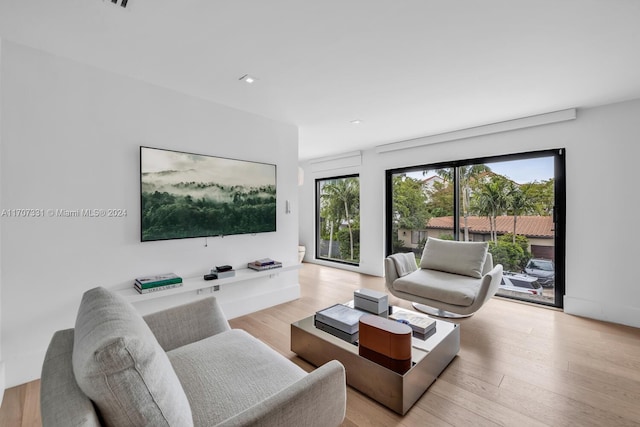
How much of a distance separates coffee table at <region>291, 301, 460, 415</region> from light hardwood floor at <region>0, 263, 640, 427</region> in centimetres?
6

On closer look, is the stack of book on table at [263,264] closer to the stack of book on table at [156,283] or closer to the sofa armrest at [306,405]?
the stack of book on table at [156,283]

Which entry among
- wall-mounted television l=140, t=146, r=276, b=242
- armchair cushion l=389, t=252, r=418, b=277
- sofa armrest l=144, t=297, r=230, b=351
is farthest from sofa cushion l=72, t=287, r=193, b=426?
armchair cushion l=389, t=252, r=418, b=277

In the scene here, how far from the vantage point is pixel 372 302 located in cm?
232

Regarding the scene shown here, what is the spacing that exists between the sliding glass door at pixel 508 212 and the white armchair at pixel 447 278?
56 centimetres

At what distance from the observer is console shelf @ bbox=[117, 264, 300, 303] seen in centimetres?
227

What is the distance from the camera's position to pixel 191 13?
63.9 inches

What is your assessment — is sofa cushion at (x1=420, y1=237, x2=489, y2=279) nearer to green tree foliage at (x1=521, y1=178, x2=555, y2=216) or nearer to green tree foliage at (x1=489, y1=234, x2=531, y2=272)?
green tree foliage at (x1=489, y1=234, x2=531, y2=272)

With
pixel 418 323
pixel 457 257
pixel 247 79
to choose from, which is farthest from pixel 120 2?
pixel 457 257

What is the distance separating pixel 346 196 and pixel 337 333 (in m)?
3.79

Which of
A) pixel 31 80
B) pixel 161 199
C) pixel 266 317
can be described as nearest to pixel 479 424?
pixel 266 317

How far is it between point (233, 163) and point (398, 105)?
186 cm

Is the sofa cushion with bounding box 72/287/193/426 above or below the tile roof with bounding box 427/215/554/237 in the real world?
below

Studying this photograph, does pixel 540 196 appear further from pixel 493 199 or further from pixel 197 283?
pixel 197 283

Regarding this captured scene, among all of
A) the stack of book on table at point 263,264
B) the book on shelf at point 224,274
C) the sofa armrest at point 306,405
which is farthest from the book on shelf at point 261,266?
the sofa armrest at point 306,405
